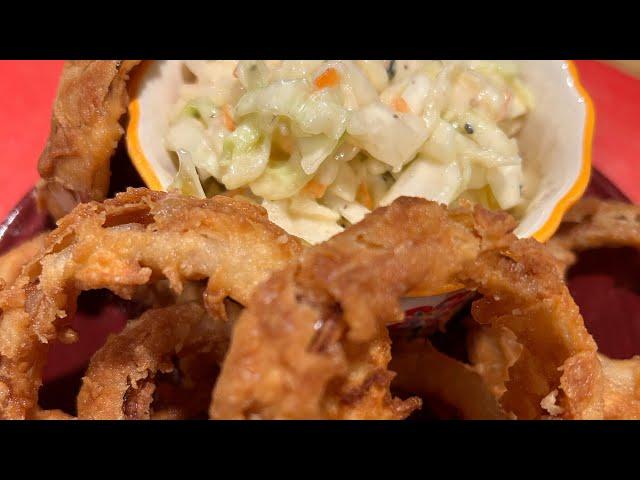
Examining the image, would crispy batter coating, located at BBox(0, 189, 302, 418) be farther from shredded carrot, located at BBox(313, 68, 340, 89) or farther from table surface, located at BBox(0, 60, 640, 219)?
table surface, located at BBox(0, 60, 640, 219)

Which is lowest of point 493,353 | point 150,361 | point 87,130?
point 493,353

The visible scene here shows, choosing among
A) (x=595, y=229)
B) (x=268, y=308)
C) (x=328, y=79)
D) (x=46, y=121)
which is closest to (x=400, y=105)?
(x=328, y=79)

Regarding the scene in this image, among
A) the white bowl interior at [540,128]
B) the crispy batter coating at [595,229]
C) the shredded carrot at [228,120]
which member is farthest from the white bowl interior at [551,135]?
the shredded carrot at [228,120]

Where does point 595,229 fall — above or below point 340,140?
below

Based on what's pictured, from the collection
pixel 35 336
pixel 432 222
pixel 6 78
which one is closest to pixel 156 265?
pixel 35 336

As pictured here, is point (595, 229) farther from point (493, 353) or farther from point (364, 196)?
point (364, 196)

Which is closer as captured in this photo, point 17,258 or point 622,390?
point 622,390

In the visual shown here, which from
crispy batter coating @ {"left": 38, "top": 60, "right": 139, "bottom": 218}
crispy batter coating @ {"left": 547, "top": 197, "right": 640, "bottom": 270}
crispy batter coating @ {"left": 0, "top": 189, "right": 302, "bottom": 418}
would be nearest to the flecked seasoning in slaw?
crispy batter coating @ {"left": 38, "top": 60, "right": 139, "bottom": 218}
